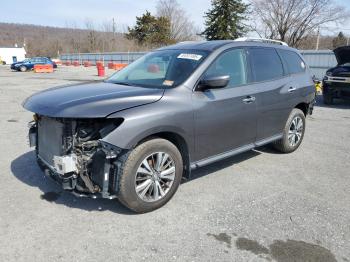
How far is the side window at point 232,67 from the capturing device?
4.14m

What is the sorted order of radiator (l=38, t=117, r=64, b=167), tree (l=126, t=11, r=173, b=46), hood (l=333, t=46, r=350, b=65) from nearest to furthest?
radiator (l=38, t=117, r=64, b=167)
hood (l=333, t=46, r=350, b=65)
tree (l=126, t=11, r=173, b=46)

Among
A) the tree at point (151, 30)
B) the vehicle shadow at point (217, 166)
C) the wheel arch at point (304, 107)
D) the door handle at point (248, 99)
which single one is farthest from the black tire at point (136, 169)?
the tree at point (151, 30)

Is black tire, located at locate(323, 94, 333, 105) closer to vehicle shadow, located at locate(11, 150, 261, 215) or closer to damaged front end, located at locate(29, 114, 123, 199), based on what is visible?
vehicle shadow, located at locate(11, 150, 261, 215)

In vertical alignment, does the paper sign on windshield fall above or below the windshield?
above

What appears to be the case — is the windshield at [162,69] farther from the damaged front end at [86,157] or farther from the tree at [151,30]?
the tree at [151,30]

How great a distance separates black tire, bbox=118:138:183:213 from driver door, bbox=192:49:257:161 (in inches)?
16.7

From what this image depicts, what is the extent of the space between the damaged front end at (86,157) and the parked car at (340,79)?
30.8 ft

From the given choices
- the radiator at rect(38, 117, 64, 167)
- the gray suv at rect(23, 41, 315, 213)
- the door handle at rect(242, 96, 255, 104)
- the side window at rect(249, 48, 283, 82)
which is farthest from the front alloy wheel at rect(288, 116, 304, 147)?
the radiator at rect(38, 117, 64, 167)

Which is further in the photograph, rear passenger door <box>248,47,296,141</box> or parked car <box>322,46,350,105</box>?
parked car <box>322,46,350,105</box>

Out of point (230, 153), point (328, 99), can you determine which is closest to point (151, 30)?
point (328, 99)

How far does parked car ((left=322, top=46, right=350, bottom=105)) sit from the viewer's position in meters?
10.5

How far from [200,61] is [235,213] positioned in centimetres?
183

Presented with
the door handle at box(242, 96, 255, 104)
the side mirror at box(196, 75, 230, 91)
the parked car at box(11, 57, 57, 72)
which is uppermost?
the parked car at box(11, 57, 57, 72)

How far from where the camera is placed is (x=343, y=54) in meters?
10.9
